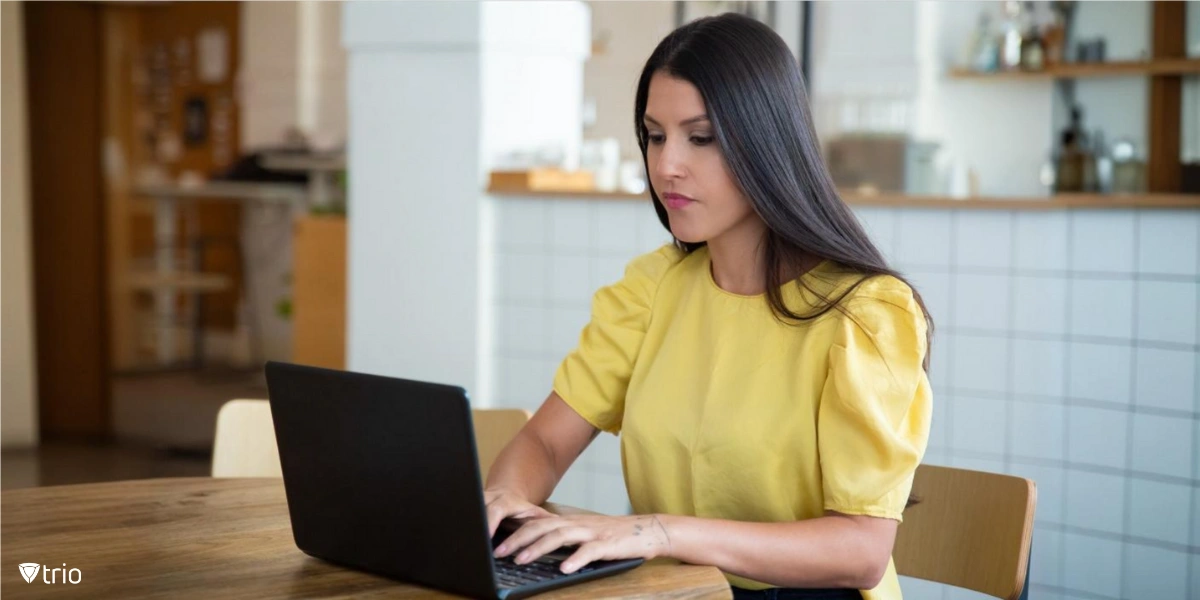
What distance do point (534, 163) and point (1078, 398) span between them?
165 centimetres

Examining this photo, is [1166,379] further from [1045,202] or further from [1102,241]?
[1045,202]

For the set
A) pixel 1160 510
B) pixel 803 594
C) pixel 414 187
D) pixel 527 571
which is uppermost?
pixel 414 187

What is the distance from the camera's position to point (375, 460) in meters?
1.18

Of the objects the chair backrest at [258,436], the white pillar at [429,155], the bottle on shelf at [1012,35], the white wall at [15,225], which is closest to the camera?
the chair backrest at [258,436]

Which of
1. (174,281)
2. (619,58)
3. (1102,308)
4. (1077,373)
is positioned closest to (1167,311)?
(1102,308)

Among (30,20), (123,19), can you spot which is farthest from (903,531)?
(123,19)

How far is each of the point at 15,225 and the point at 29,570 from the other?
4397mm

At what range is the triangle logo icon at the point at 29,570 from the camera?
1230 mm

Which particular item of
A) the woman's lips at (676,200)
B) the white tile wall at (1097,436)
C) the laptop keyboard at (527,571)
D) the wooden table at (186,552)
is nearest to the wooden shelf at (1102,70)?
the white tile wall at (1097,436)

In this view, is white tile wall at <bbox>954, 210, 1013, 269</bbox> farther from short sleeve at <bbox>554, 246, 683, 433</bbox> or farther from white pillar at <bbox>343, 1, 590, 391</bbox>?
short sleeve at <bbox>554, 246, 683, 433</bbox>

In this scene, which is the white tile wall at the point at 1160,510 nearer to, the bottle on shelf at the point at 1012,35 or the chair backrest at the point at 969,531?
the chair backrest at the point at 969,531

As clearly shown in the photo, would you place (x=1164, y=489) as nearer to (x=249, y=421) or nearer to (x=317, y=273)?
(x=249, y=421)

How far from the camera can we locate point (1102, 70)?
5359 millimetres

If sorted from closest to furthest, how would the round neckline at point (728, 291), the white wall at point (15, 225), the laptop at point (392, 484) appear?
the laptop at point (392, 484)
the round neckline at point (728, 291)
the white wall at point (15, 225)
